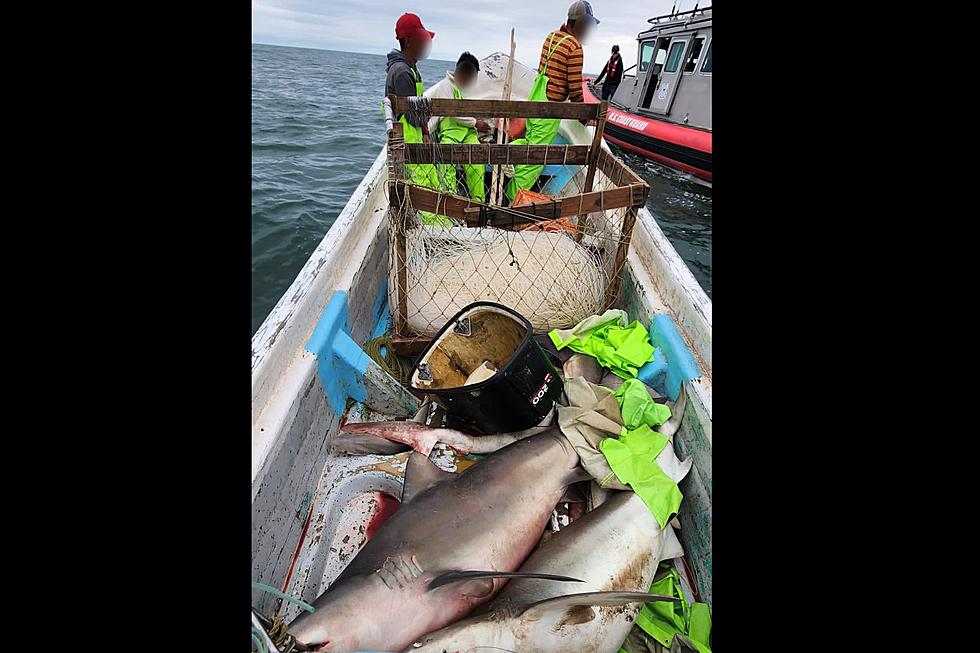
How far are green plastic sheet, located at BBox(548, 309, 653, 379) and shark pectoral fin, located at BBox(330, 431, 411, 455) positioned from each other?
40.8 inches

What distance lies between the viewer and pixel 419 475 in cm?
210

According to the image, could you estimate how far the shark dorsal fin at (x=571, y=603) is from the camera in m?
1.64

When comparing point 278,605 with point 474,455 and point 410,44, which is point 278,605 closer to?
point 474,455

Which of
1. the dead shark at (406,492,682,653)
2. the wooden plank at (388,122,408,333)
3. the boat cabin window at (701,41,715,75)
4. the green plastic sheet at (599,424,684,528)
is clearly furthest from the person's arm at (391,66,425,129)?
the boat cabin window at (701,41,715,75)

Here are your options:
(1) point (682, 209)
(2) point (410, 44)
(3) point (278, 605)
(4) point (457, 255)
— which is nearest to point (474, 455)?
(3) point (278, 605)

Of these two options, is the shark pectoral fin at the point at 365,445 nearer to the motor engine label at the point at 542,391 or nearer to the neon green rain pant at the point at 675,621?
the motor engine label at the point at 542,391

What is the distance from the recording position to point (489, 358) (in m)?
2.75

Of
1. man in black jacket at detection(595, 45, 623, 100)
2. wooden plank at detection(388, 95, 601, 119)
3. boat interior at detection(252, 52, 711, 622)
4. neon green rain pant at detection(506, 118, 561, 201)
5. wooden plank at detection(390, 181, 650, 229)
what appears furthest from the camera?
man in black jacket at detection(595, 45, 623, 100)

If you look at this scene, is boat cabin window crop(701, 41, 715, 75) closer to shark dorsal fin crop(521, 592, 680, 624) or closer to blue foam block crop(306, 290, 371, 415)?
blue foam block crop(306, 290, 371, 415)

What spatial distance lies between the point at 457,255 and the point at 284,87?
1071 inches

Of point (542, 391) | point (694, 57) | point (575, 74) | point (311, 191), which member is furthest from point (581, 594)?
point (694, 57)

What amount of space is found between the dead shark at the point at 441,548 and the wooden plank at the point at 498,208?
1.03m

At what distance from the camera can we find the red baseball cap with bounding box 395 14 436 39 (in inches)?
159

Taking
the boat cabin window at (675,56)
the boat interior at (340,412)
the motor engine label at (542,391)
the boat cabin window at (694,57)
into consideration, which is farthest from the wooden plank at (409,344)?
the boat cabin window at (675,56)
